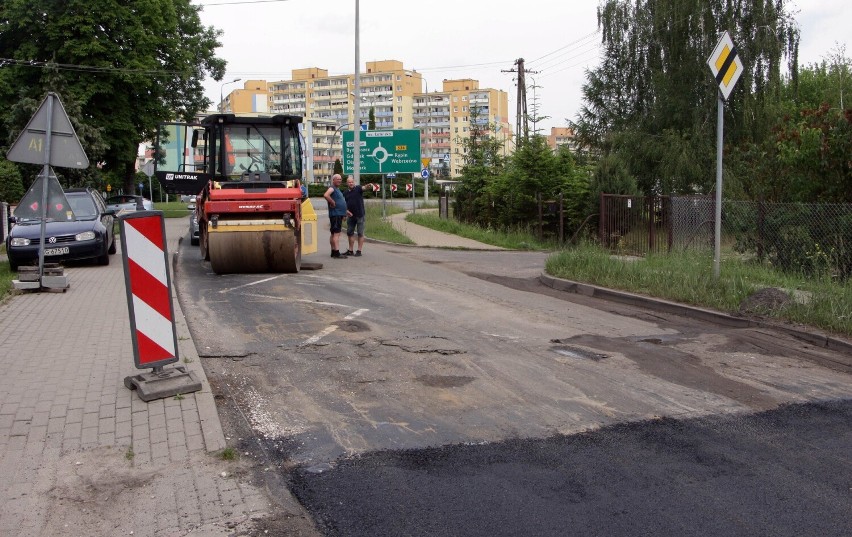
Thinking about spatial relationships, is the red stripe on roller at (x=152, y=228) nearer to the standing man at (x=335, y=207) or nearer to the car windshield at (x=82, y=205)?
the standing man at (x=335, y=207)

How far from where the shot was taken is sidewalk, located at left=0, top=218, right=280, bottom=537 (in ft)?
13.3

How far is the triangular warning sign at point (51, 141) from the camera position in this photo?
11.2 metres

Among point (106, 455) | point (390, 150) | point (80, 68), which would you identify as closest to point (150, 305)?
point (106, 455)

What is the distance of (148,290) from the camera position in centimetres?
607

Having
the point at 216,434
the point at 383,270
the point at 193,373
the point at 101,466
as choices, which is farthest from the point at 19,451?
the point at 383,270

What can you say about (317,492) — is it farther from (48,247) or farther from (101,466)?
(48,247)

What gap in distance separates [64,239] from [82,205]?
193cm

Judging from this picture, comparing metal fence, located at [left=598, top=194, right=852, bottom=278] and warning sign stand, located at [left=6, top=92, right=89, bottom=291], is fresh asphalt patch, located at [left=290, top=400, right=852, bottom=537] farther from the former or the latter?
warning sign stand, located at [left=6, top=92, right=89, bottom=291]

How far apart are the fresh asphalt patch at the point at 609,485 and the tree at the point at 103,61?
32.3 metres

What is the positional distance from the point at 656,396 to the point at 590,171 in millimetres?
19472

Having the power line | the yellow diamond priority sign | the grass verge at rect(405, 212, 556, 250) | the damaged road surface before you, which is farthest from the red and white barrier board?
the power line

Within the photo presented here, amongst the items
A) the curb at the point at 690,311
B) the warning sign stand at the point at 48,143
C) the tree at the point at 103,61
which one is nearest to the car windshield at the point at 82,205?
the warning sign stand at the point at 48,143

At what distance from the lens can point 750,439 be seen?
17.5 ft

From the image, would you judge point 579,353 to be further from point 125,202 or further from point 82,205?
point 125,202
